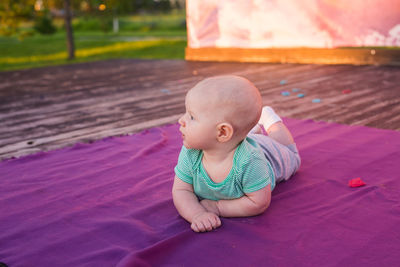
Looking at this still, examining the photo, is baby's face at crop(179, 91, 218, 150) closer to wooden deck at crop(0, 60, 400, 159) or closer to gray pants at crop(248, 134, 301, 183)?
Result: gray pants at crop(248, 134, 301, 183)

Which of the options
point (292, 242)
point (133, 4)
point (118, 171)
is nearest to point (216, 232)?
point (292, 242)

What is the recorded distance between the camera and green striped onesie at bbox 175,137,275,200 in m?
1.61

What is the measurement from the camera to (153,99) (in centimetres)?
440

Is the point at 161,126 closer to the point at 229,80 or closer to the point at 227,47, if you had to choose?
the point at 229,80

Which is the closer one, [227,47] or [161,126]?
[161,126]

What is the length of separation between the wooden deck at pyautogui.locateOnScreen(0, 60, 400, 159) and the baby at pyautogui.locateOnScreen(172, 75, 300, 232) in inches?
57.5

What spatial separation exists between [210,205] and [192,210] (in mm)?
98

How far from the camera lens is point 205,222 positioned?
5.21ft

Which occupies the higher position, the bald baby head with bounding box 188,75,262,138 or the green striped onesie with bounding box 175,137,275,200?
the bald baby head with bounding box 188,75,262,138

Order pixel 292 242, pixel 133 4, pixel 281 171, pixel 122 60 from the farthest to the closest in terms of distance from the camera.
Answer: pixel 133 4 < pixel 122 60 < pixel 281 171 < pixel 292 242

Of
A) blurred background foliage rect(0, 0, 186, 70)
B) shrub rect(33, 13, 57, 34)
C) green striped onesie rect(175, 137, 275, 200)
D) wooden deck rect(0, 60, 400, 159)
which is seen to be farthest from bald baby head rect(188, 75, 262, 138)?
shrub rect(33, 13, 57, 34)

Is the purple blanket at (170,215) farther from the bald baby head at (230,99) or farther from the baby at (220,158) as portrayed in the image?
the bald baby head at (230,99)

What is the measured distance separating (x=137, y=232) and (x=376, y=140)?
165cm

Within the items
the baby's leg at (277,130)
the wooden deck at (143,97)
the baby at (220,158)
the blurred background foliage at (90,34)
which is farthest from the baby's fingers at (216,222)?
the blurred background foliage at (90,34)
